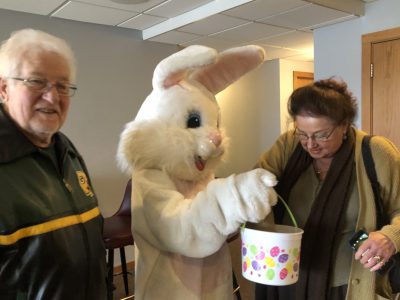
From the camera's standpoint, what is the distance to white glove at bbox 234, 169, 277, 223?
100 cm

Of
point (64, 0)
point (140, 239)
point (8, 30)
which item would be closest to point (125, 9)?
point (64, 0)

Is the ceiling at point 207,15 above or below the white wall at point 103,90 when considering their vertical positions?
above

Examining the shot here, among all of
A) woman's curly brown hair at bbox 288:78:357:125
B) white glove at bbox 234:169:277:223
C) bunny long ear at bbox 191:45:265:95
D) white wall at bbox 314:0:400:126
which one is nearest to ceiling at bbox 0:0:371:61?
white wall at bbox 314:0:400:126

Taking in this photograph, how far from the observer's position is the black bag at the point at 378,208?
129cm

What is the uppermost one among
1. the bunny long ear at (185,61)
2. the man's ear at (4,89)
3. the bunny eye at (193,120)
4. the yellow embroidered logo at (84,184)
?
the bunny long ear at (185,61)

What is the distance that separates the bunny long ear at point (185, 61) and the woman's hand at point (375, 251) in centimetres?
74

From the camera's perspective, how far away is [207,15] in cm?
303

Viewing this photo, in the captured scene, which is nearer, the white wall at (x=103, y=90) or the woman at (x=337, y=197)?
the woman at (x=337, y=197)

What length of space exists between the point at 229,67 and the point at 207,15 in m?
1.72

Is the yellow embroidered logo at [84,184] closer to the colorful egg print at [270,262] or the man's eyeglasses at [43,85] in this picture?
the man's eyeglasses at [43,85]

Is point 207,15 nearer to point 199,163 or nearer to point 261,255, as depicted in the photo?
point 199,163

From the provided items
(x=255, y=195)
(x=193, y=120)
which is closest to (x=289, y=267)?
(x=255, y=195)

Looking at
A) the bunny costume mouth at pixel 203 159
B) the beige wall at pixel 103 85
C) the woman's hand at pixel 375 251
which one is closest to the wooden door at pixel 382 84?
the beige wall at pixel 103 85

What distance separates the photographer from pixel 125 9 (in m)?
3.00
